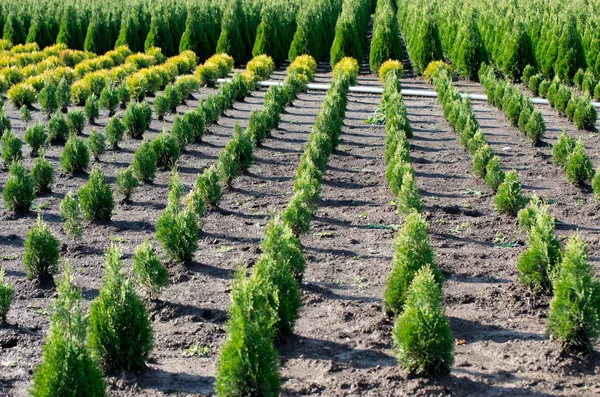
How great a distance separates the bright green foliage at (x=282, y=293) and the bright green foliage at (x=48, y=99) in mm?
10485

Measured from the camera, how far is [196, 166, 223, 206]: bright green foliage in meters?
9.63

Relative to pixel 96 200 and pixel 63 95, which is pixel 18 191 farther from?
pixel 63 95

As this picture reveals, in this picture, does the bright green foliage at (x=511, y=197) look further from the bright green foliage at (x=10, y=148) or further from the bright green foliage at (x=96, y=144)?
the bright green foliage at (x=10, y=148)

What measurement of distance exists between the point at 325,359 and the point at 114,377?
4.99ft

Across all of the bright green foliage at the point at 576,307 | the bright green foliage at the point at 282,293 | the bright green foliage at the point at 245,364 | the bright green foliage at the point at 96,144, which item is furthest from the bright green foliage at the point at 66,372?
the bright green foliage at the point at 96,144

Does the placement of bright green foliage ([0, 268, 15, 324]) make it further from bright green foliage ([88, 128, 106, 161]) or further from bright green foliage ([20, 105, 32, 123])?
bright green foliage ([20, 105, 32, 123])

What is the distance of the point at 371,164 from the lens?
1223 cm

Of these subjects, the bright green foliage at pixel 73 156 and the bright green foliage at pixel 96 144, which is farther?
the bright green foliage at pixel 96 144

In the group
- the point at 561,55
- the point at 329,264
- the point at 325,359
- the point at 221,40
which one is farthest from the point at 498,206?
the point at 221,40

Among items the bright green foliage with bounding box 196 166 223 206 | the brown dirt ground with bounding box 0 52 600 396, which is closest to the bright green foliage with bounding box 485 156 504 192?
the brown dirt ground with bounding box 0 52 600 396

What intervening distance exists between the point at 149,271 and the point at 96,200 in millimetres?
2625

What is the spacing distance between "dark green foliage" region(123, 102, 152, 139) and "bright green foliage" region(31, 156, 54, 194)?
10.9 feet

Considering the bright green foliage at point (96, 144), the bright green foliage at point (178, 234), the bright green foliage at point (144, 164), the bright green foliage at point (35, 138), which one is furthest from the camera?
the bright green foliage at point (35, 138)

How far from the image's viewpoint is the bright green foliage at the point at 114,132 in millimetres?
12922
